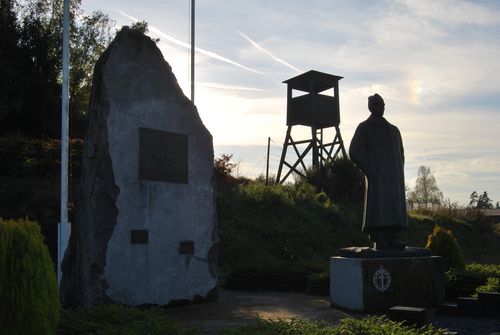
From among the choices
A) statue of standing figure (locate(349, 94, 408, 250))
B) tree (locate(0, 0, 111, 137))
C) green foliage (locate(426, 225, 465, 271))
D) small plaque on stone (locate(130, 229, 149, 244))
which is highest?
tree (locate(0, 0, 111, 137))

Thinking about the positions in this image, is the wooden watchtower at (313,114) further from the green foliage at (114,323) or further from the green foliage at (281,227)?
the green foliage at (114,323)

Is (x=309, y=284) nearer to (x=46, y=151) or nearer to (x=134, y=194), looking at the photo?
(x=134, y=194)

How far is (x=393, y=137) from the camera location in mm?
8898

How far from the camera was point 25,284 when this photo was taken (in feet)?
14.3

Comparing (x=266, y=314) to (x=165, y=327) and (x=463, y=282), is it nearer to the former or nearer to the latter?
(x=165, y=327)

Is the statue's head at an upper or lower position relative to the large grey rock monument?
upper

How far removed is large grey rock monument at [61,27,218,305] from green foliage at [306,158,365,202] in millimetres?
15577

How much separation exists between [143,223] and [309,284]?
3.74 metres

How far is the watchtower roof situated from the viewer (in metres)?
27.4

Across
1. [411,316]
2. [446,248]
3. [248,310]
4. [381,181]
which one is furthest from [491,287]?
[248,310]

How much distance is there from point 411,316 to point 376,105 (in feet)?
12.6

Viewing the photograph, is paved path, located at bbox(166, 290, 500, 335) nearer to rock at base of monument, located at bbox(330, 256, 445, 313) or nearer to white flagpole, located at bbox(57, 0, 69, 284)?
rock at base of monument, located at bbox(330, 256, 445, 313)

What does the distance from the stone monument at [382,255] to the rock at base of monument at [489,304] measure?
772 millimetres

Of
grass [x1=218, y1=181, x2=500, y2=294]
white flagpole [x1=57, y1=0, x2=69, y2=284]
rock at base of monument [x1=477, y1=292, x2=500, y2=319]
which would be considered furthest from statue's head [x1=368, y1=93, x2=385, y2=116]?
white flagpole [x1=57, y1=0, x2=69, y2=284]
